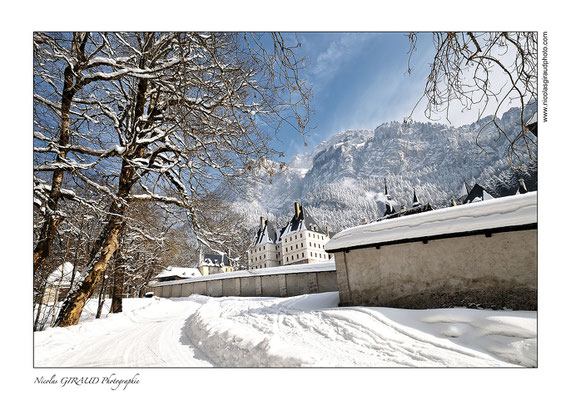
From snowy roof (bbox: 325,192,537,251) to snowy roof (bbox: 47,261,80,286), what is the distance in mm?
7383

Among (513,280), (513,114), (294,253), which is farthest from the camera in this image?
(294,253)

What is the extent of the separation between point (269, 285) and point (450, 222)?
53.6 feet

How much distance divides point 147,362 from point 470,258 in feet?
22.8

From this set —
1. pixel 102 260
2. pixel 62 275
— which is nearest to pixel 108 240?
pixel 102 260

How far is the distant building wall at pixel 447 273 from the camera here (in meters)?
5.09

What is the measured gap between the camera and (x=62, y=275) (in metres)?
6.06

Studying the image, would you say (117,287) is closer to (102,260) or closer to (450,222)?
(102,260)

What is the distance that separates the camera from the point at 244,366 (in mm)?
3504

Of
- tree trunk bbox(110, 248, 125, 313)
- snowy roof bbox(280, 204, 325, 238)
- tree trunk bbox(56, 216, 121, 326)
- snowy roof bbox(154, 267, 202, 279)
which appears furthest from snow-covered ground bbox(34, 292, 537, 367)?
snowy roof bbox(280, 204, 325, 238)

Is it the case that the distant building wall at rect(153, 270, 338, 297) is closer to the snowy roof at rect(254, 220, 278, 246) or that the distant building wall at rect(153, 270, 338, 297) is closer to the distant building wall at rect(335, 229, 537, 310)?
the distant building wall at rect(335, 229, 537, 310)

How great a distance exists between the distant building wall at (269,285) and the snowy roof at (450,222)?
990 centimetres

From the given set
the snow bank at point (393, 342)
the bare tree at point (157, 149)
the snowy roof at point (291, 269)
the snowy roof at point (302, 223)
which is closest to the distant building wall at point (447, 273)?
the snow bank at point (393, 342)
